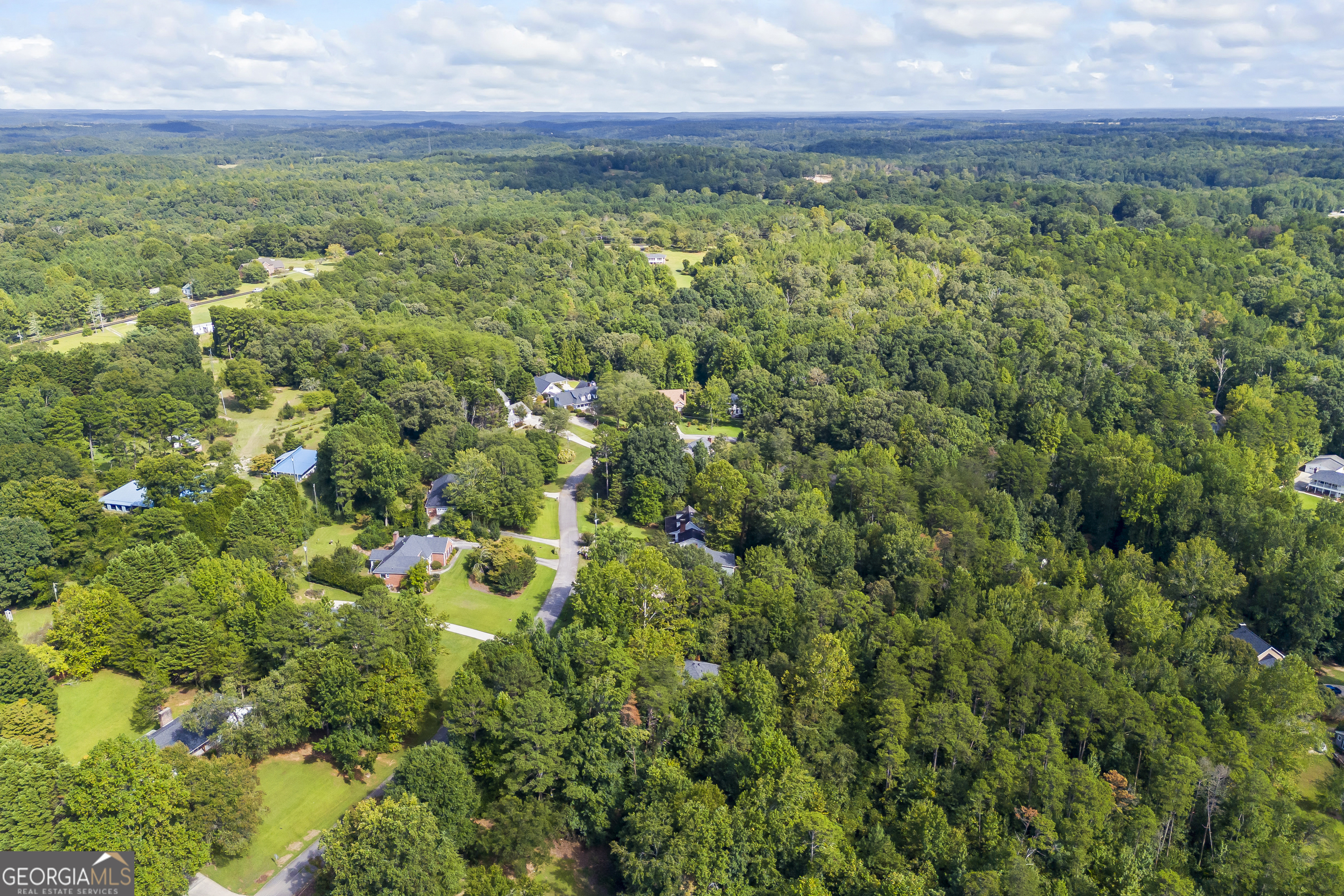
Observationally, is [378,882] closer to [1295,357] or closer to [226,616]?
[226,616]

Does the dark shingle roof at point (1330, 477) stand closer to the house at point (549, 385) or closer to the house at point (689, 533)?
the house at point (689, 533)

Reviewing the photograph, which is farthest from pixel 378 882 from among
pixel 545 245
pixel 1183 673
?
pixel 545 245

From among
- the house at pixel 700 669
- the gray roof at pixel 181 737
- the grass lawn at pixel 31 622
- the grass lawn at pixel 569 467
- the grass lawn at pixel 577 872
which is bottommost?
the grass lawn at pixel 577 872

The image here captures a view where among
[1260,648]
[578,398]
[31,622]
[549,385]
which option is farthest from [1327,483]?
[31,622]

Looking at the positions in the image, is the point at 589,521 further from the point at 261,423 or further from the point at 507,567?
the point at 261,423

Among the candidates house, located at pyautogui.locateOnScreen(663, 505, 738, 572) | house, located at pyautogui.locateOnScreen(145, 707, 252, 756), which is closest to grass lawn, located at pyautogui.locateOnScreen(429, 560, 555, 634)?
house, located at pyautogui.locateOnScreen(663, 505, 738, 572)

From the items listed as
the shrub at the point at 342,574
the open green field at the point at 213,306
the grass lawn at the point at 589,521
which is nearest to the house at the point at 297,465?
the shrub at the point at 342,574
